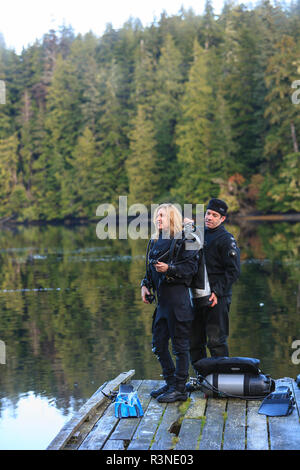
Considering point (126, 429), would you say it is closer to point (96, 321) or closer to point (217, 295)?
point (217, 295)

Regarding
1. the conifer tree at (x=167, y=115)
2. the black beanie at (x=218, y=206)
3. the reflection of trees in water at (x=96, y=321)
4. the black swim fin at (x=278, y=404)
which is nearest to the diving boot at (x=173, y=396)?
the black swim fin at (x=278, y=404)

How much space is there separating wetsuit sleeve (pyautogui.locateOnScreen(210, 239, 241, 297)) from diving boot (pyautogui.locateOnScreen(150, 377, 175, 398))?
2.88ft

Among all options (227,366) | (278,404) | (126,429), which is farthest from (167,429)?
(227,366)

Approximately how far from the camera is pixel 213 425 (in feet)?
17.5

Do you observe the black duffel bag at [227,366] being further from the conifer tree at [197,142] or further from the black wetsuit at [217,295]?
the conifer tree at [197,142]

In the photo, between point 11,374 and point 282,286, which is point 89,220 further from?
point 11,374

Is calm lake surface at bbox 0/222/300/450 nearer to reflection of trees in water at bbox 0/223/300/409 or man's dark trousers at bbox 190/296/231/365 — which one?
reflection of trees in water at bbox 0/223/300/409

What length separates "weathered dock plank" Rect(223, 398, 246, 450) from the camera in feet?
16.2

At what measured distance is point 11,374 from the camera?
9.05 m

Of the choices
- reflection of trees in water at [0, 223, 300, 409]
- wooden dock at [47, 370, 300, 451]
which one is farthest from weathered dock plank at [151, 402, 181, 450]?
reflection of trees in water at [0, 223, 300, 409]

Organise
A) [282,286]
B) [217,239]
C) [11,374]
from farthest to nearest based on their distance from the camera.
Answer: [282,286] < [11,374] < [217,239]

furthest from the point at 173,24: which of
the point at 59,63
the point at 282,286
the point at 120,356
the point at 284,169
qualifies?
the point at 120,356

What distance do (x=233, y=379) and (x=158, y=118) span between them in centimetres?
5703
